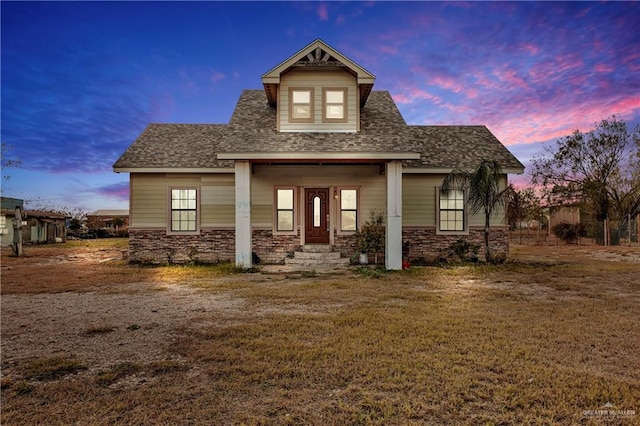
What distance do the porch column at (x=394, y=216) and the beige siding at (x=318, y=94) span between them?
254 cm

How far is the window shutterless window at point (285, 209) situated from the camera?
14414mm

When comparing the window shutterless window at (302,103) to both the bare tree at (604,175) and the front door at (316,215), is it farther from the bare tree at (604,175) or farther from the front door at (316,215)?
the bare tree at (604,175)

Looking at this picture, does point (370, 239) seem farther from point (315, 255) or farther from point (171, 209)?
point (171, 209)

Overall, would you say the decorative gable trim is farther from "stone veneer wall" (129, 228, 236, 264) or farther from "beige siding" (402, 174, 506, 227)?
"stone veneer wall" (129, 228, 236, 264)

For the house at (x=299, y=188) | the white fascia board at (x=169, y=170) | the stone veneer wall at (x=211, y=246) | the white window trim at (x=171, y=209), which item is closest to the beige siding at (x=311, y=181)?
the house at (x=299, y=188)

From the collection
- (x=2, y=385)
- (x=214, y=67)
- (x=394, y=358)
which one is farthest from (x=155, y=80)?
(x=394, y=358)

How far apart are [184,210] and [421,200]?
392 inches

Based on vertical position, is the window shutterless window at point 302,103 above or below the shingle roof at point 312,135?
above

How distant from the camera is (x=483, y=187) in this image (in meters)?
13.2

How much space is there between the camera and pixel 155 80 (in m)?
18.8

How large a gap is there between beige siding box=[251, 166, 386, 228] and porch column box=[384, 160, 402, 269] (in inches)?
88.3

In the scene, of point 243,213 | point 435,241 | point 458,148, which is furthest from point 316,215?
point 458,148

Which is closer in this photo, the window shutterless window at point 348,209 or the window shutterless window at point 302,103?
the window shutterless window at point 302,103

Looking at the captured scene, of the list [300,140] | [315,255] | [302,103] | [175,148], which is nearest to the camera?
[300,140]
